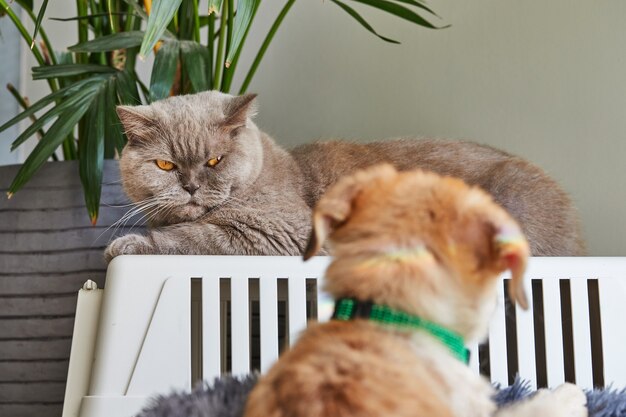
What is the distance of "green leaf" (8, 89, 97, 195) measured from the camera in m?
1.55

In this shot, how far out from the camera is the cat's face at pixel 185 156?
144 centimetres

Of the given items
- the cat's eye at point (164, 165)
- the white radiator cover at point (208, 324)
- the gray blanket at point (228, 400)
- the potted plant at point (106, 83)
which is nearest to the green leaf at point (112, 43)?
the potted plant at point (106, 83)

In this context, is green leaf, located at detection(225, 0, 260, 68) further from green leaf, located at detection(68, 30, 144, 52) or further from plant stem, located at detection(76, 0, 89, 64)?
plant stem, located at detection(76, 0, 89, 64)

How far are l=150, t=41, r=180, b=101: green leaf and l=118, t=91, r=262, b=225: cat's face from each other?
121 mm

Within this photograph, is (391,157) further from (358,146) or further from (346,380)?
(346,380)

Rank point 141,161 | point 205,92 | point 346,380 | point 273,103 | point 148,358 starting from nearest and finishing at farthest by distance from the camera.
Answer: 1. point 346,380
2. point 148,358
3. point 141,161
4. point 205,92
5. point 273,103

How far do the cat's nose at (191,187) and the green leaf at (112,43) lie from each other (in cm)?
40

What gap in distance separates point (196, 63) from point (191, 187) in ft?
1.11

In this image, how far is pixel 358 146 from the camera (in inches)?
65.3

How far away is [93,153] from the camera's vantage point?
1.58m

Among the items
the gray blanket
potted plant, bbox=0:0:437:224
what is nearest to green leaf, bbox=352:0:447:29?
potted plant, bbox=0:0:437:224

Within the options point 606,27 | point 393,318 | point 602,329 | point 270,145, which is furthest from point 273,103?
point 393,318

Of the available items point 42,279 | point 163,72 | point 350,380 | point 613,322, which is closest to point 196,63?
point 163,72

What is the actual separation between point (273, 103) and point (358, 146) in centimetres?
52
